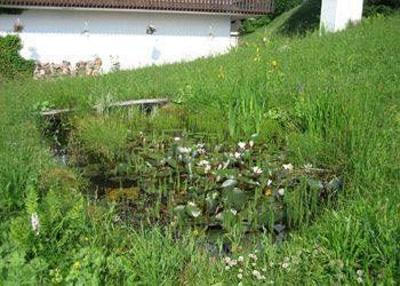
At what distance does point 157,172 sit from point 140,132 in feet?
5.02

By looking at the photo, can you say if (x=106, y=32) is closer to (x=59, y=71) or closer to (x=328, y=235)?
(x=59, y=71)

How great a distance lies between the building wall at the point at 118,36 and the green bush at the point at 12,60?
46cm

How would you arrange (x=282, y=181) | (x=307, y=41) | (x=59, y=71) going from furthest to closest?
(x=59, y=71)
(x=307, y=41)
(x=282, y=181)

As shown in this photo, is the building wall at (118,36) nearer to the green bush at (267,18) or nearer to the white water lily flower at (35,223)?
the green bush at (267,18)

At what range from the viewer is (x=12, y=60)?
64.5 ft

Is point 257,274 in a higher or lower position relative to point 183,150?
lower

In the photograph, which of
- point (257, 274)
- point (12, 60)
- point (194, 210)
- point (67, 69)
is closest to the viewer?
point (257, 274)

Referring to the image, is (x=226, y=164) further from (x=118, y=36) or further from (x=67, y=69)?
(x=118, y=36)

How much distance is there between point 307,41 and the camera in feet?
46.7

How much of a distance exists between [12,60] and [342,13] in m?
10.4

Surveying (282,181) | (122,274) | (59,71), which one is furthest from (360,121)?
(59,71)

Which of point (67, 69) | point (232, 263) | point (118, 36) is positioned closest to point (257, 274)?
point (232, 263)

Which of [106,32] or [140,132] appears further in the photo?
[106,32]

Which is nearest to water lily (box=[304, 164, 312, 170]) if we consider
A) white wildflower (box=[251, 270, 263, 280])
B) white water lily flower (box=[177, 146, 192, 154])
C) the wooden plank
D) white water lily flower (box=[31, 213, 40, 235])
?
white water lily flower (box=[177, 146, 192, 154])
